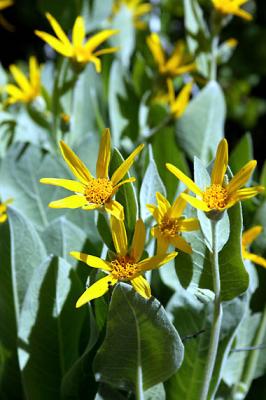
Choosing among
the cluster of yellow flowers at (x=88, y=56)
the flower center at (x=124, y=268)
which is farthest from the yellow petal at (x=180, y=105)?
the flower center at (x=124, y=268)

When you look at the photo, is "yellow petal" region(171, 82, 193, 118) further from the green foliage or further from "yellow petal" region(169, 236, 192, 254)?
"yellow petal" region(169, 236, 192, 254)

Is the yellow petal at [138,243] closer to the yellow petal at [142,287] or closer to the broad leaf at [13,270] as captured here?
the yellow petal at [142,287]

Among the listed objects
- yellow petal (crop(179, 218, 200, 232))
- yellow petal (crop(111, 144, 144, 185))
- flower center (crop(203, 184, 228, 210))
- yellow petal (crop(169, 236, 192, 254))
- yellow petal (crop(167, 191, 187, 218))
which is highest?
yellow petal (crop(111, 144, 144, 185))

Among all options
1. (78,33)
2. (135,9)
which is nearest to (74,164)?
(78,33)

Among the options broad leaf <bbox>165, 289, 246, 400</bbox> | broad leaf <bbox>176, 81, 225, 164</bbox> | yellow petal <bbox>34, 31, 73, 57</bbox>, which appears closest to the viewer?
Answer: broad leaf <bbox>165, 289, 246, 400</bbox>

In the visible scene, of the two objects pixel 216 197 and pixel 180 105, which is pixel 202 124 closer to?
pixel 180 105

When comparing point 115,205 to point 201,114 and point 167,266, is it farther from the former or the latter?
point 201,114

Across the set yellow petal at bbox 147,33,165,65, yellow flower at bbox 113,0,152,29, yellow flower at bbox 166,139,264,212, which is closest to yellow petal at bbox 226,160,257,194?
yellow flower at bbox 166,139,264,212
